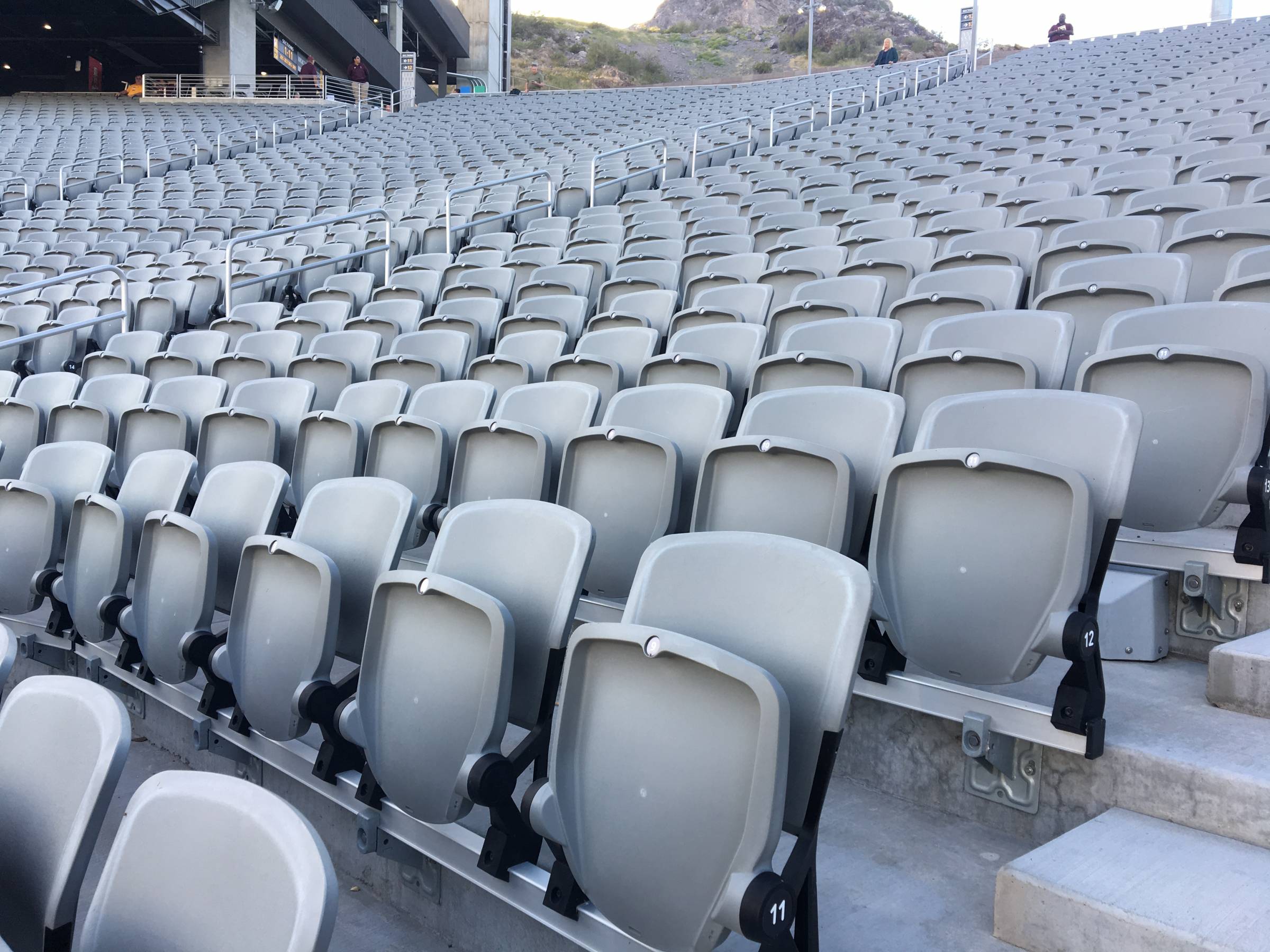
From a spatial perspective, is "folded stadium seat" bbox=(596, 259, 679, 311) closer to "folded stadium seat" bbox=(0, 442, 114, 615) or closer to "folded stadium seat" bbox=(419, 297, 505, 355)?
"folded stadium seat" bbox=(419, 297, 505, 355)

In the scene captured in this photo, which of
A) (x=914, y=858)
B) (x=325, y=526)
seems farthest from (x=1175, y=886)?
(x=325, y=526)

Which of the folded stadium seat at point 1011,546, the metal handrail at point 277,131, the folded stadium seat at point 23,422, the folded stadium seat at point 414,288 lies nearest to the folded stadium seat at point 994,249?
the folded stadium seat at point 1011,546

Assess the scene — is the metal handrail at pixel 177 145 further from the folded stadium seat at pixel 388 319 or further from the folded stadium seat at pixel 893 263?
the folded stadium seat at pixel 893 263

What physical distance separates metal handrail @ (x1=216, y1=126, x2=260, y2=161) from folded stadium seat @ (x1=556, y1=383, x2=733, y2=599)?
13.2 m

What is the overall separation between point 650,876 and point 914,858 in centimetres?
52

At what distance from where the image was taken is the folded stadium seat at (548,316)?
405cm

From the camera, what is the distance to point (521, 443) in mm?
2580

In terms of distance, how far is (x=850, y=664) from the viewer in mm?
1240

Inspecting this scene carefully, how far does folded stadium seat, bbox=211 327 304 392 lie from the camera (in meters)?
4.14

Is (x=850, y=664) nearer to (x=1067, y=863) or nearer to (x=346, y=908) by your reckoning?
(x=1067, y=863)

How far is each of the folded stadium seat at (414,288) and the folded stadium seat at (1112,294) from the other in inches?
128

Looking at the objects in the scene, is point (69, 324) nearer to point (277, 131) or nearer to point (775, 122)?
point (775, 122)

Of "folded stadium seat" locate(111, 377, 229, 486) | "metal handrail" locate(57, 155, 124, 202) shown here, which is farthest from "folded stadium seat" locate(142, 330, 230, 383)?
"metal handrail" locate(57, 155, 124, 202)

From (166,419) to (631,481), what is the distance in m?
2.09
